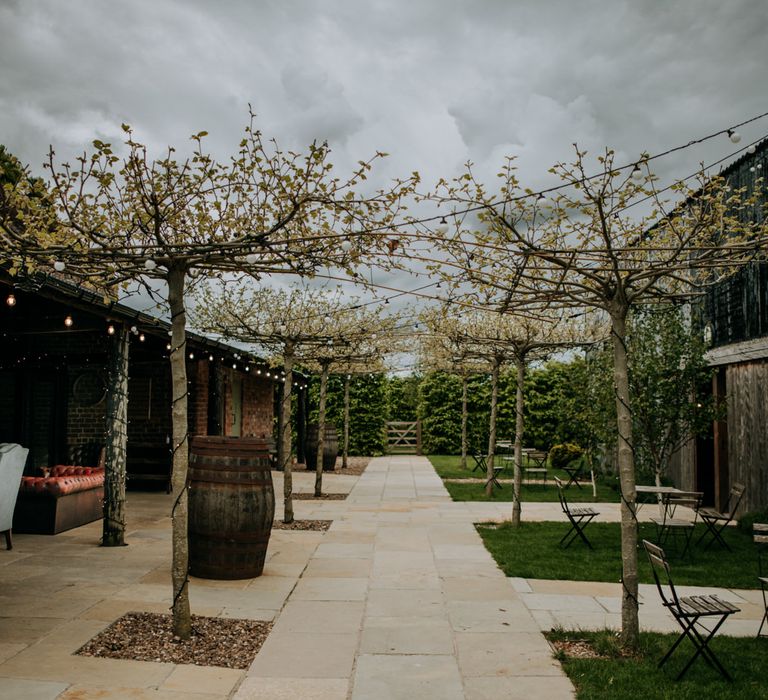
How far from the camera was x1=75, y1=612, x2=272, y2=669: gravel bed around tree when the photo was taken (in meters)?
3.96

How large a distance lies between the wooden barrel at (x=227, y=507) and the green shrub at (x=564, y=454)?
15.1 meters

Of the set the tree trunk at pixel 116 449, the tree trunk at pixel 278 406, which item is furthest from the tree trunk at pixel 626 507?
the tree trunk at pixel 278 406

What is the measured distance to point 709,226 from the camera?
4148mm

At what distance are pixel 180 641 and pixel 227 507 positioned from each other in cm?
153

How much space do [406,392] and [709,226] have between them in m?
21.8

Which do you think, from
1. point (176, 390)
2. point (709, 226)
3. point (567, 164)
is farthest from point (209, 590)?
point (709, 226)

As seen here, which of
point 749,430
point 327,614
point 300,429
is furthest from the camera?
point 300,429

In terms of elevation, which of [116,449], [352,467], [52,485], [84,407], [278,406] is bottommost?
[352,467]

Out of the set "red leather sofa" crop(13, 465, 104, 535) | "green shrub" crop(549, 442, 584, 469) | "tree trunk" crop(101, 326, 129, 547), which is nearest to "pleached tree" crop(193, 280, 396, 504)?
"tree trunk" crop(101, 326, 129, 547)

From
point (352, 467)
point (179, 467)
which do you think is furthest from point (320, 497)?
point (179, 467)

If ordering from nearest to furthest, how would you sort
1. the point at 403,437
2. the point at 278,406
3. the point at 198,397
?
the point at 198,397, the point at 278,406, the point at 403,437

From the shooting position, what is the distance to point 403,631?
15.0 ft

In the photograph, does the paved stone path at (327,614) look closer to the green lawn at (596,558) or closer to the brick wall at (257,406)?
the green lawn at (596,558)

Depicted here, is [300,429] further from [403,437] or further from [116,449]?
[116,449]
